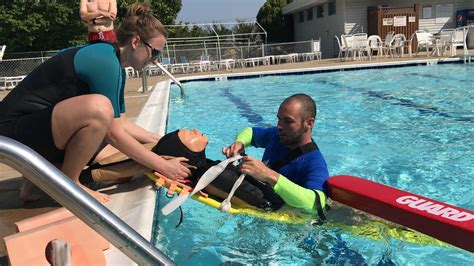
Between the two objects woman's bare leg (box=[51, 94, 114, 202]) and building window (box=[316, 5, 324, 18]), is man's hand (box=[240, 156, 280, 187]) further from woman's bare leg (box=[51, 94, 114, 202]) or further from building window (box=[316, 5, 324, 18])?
building window (box=[316, 5, 324, 18])

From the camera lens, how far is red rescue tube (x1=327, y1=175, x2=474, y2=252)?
2.18 meters

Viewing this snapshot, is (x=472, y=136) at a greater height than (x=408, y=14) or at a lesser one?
lesser

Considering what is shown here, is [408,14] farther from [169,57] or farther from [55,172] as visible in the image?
[55,172]

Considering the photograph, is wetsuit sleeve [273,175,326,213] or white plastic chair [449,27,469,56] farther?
white plastic chair [449,27,469,56]

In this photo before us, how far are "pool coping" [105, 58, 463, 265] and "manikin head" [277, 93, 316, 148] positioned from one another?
37.8 inches

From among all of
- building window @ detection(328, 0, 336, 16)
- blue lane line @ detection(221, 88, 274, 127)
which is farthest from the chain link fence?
blue lane line @ detection(221, 88, 274, 127)

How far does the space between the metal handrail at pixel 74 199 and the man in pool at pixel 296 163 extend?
1344 mm

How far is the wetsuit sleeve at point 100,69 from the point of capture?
98.9 inches

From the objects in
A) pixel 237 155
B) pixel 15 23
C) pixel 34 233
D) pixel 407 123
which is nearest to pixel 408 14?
pixel 407 123

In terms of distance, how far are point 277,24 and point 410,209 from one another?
97.7 ft

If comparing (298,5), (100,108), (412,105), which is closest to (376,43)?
(298,5)

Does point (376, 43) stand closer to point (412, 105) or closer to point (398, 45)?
point (398, 45)

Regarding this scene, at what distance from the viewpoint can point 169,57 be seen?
67.4 ft

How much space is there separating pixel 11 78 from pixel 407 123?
46.4ft
